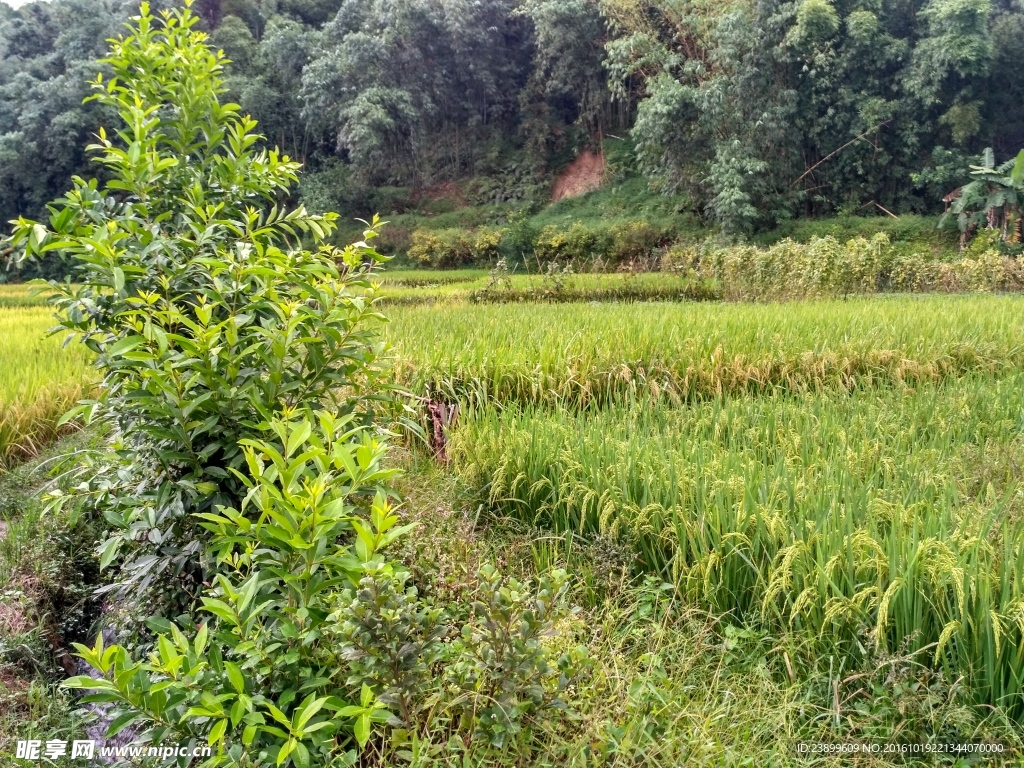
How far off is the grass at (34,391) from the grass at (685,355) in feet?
5.45

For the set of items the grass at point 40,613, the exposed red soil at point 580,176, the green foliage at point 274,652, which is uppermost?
the exposed red soil at point 580,176

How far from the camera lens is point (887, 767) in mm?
1256

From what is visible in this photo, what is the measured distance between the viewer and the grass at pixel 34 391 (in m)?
3.10

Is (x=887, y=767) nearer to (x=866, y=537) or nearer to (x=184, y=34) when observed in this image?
(x=866, y=537)

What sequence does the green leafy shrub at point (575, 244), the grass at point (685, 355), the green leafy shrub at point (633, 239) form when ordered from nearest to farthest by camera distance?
the grass at point (685, 355), the green leafy shrub at point (633, 239), the green leafy shrub at point (575, 244)

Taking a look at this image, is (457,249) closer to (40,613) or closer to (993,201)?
(993,201)

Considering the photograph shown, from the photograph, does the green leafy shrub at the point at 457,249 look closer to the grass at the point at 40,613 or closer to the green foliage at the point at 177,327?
the grass at the point at 40,613

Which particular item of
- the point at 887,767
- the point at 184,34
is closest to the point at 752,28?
the point at 184,34

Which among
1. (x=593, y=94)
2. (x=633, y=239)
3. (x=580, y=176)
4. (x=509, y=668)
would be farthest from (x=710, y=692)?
(x=580, y=176)

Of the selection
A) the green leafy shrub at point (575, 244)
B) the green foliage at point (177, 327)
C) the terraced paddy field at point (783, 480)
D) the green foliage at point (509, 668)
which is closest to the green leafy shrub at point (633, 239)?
the green leafy shrub at point (575, 244)

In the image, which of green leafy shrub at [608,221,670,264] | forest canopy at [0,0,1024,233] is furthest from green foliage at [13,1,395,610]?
green leafy shrub at [608,221,670,264]

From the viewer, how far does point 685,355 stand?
3818 millimetres

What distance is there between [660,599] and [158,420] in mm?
1317

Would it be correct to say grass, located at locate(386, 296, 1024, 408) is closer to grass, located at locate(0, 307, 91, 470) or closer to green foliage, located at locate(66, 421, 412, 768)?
grass, located at locate(0, 307, 91, 470)
